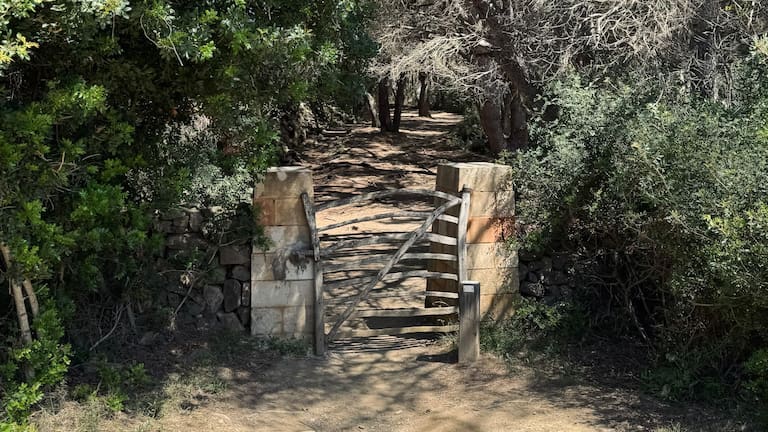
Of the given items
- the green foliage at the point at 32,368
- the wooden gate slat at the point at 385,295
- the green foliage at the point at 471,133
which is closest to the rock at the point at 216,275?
the green foliage at the point at 32,368

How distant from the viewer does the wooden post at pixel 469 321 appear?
25.6 feet

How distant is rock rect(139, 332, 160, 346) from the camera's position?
7.61m

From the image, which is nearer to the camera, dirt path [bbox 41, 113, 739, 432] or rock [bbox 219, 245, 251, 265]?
dirt path [bbox 41, 113, 739, 432]

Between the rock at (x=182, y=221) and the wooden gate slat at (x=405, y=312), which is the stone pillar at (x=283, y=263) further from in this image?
the rock at (x=182, y=221)

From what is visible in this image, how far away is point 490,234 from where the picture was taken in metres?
8.48

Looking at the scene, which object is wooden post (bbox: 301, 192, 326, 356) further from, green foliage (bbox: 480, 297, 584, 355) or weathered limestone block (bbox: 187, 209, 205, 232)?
green foliage (bbox: 480, 297, 584, 355)

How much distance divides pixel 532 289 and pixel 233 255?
313cm


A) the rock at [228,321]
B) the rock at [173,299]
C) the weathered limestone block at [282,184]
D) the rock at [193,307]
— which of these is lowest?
the rock at [228,321]

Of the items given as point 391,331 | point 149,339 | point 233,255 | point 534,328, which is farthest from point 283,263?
point 534,328

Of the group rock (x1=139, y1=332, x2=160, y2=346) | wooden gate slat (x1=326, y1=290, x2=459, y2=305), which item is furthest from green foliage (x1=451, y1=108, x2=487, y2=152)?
rock (x1=139, y1=332, x2=160, y2=346)

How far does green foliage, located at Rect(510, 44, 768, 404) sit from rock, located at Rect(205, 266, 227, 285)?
3.13m

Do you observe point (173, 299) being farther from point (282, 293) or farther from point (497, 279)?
point (497, 279)

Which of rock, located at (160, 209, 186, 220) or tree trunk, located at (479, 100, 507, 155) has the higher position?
tree trunk, located at (479, 100, 507, 155)

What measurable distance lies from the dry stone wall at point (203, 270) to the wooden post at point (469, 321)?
213 cm
